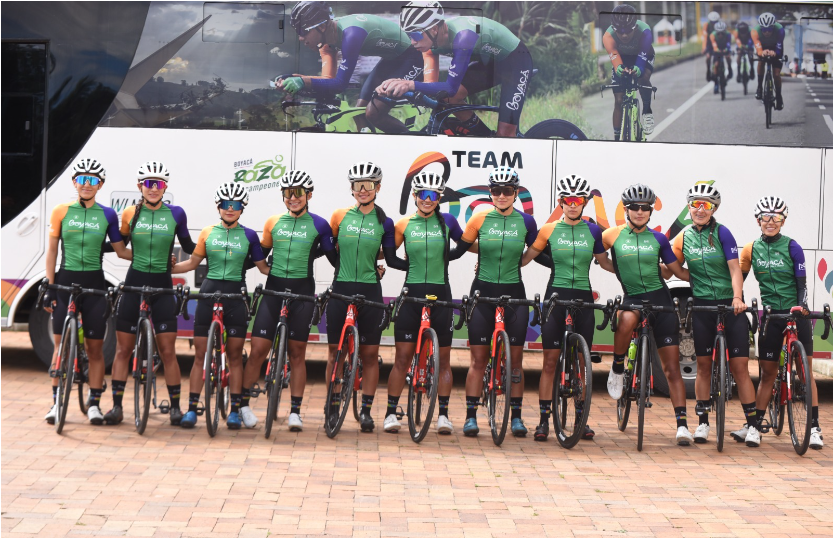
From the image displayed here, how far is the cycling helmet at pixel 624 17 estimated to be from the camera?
10992 millimetres

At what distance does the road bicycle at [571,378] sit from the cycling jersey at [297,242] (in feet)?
6.61

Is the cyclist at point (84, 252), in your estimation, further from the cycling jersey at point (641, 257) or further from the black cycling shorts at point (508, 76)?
the cycling jersey at point (641, 257)

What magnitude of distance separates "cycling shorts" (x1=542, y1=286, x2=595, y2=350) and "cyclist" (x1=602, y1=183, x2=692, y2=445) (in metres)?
0.33

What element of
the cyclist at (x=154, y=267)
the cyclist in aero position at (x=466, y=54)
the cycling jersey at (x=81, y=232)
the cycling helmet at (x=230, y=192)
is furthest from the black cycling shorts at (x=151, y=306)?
the cyclist in aero position at (x=466, y=54)

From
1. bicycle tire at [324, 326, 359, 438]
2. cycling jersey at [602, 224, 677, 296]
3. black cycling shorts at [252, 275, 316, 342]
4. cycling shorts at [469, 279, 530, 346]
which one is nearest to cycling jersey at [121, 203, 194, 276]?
black cycling shorts at [252, 275, 316, 342]

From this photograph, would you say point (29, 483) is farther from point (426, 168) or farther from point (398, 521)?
point (426, 168)

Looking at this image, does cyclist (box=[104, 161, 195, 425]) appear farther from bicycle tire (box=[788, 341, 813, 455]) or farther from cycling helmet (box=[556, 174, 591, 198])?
bicycle tire (box=[788, 341, 813, 455])

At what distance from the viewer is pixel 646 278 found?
8906 millimetres

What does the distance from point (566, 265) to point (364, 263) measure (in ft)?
5.63

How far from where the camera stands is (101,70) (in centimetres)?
1113

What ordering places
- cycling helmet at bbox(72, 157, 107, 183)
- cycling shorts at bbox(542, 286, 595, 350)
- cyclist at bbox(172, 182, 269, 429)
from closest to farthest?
cycling shorts at bbox(542, 286, 595, 350) → cyclist at bbox(172, 182, 269, 429) → cycling helmet at bbox(72, 157, 107, 183)

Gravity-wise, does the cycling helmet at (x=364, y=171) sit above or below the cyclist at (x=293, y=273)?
above

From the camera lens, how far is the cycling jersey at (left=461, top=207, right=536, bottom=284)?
884 centimetres

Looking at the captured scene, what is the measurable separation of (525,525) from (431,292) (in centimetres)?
311
